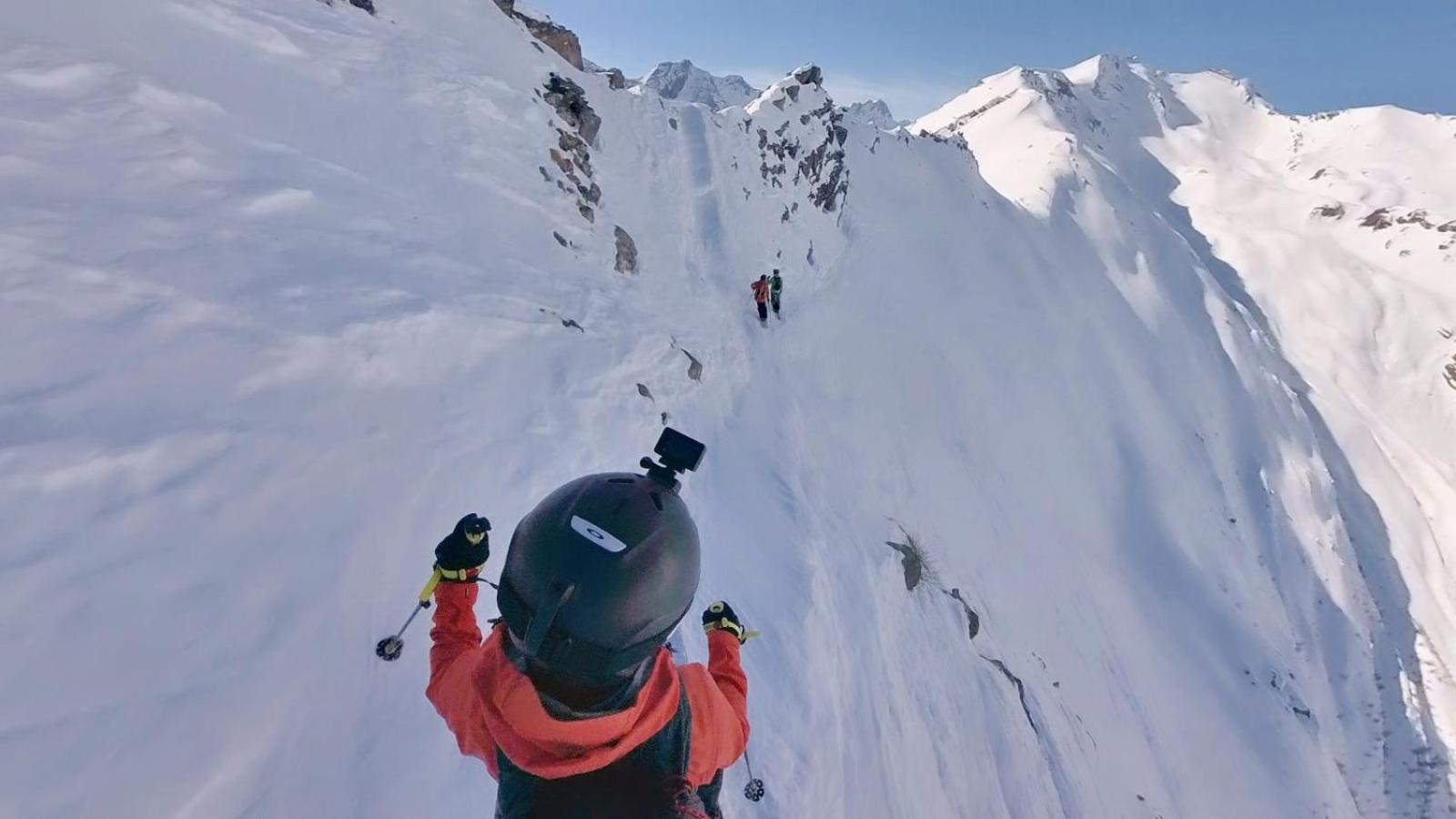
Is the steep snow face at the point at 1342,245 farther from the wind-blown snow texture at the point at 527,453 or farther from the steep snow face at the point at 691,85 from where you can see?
the steep snow face at the point at 691,85

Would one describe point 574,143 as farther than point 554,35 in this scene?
No

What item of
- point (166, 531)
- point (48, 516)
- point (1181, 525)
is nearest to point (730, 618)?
point (166, 531)

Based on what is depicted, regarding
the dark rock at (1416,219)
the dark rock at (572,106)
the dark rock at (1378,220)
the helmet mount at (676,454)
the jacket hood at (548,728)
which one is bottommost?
the jacket hood at (548,728)

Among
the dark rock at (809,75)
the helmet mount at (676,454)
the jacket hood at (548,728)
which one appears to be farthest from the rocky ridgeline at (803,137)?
the jacket hood at (548,728)

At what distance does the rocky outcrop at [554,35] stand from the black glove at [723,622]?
60.5ft

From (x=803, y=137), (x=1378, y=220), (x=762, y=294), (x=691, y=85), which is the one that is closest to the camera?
(x=762, y=294)

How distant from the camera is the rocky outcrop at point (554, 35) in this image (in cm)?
1809

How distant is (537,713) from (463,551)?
1.04 m

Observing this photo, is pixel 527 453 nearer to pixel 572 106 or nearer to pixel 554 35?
pixel 572 106

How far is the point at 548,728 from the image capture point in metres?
2.14

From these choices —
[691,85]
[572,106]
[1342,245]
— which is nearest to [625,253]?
[572,106]

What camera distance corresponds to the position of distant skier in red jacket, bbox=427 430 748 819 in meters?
2.11

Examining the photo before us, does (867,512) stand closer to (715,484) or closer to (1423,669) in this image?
(715,484)

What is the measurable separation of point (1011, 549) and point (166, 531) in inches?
742
